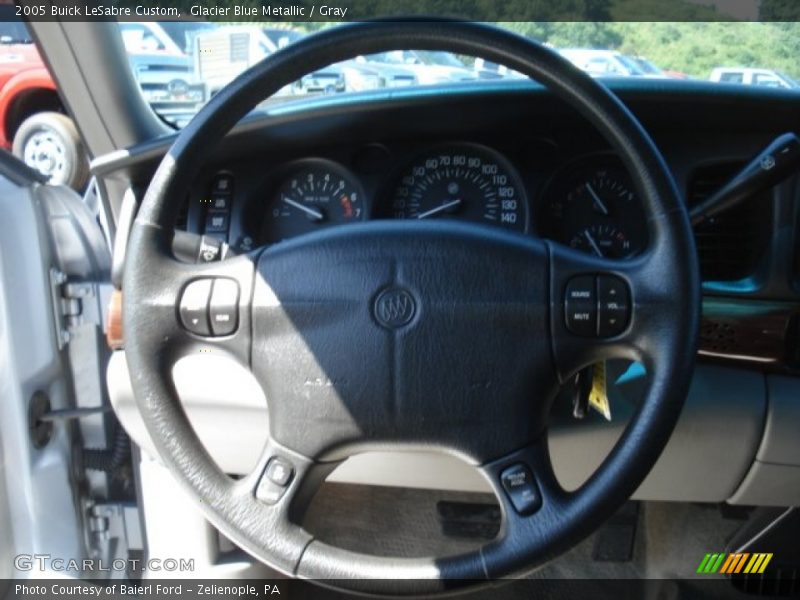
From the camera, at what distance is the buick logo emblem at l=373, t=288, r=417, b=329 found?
110 centimetres

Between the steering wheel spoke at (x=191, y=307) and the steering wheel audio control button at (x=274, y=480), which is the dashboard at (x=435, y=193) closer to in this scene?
the steering wheel spoke at (x=191, y=307)

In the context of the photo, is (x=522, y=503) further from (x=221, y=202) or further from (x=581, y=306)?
(x=221, y=202)

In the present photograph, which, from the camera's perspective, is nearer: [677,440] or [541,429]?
[541,429]

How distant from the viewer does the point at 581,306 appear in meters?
1.06

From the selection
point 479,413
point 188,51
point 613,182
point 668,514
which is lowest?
point 668,514

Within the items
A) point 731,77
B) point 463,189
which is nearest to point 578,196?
point 463,189

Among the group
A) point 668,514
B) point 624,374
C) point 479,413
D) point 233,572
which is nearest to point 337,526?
point 233,572

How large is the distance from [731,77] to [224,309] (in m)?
1.03

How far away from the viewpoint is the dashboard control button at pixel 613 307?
105 cm

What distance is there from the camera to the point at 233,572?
1.92m

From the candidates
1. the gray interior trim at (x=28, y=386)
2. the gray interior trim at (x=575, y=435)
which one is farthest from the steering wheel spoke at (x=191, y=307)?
the gray interior trim at (x=28, y=386)

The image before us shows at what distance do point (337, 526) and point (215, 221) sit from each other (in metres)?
0.86

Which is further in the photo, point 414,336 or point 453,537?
point 453,537

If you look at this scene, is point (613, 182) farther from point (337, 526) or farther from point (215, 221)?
point (337, 526)
